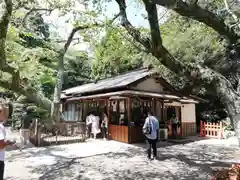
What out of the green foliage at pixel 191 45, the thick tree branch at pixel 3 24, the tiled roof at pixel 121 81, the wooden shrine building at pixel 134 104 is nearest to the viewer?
the thick tree branch at pixel 3 24

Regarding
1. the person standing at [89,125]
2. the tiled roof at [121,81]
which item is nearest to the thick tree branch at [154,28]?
the tiled roof at [121,81]

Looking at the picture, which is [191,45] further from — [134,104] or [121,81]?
[134,104]

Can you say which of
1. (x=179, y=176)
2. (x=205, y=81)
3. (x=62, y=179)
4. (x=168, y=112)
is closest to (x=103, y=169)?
(x=62, y=179)

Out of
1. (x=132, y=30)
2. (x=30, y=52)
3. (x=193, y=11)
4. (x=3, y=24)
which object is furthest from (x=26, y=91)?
(x=30, y=52)

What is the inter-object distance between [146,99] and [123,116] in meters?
1.86

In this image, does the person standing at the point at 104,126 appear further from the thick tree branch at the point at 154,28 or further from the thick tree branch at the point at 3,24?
the thick tree branch at the point at 154,28

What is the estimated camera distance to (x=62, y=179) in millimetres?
7125

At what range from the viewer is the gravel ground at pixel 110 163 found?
7.53 m

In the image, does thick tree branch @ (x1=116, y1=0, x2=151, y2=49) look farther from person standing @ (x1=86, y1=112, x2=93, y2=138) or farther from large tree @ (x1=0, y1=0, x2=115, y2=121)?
person standing @ (x1=86, y1=112, x2=93, y2=138)

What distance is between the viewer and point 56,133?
13242mm

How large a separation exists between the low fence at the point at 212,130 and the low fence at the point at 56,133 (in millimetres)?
8897

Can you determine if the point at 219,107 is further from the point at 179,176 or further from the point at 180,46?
the point at 179,176

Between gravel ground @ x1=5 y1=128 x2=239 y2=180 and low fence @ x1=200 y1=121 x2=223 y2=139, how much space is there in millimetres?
4188

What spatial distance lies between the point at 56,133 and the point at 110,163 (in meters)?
5.25
